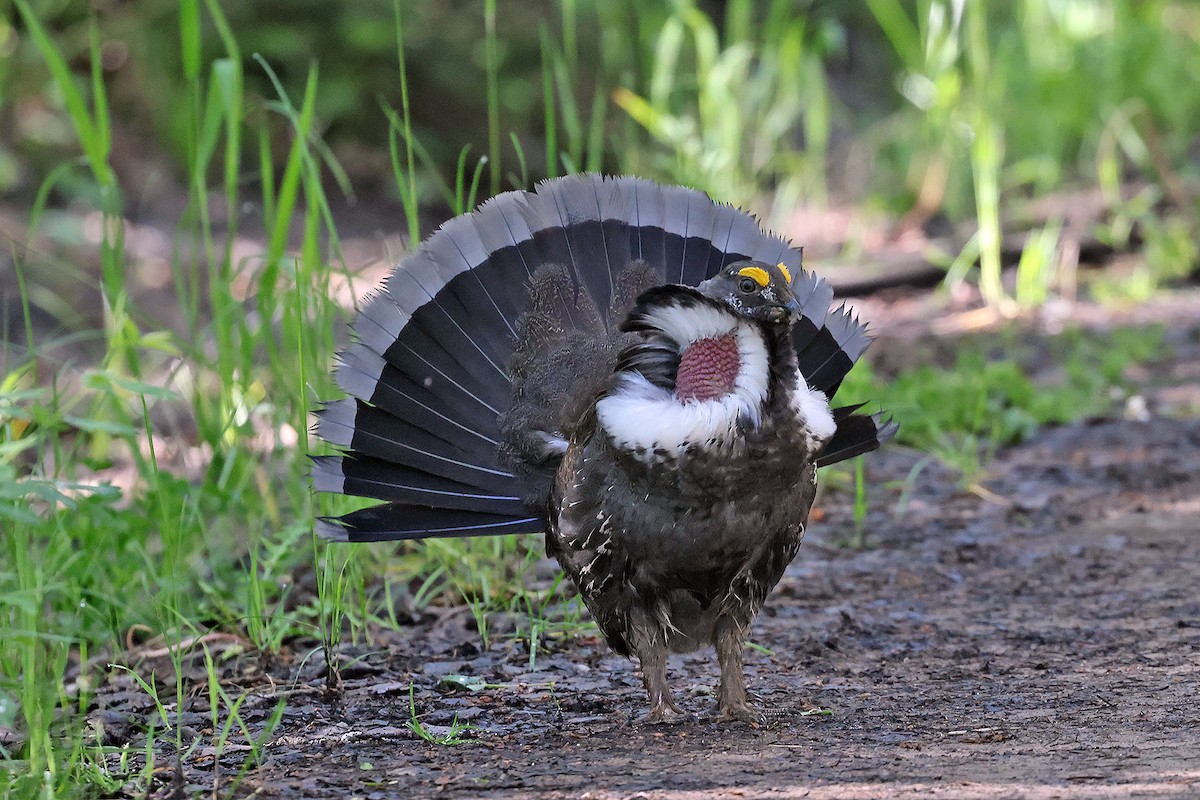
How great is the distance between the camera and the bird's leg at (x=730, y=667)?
3592mm

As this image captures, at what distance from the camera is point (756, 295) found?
3322 mm

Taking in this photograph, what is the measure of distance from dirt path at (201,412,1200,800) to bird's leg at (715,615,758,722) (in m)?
0.08

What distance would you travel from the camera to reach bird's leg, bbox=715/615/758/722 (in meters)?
3.59

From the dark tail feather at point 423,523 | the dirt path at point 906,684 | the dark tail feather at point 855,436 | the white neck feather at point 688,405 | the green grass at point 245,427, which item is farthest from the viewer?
the dark tail feather at point 855,436

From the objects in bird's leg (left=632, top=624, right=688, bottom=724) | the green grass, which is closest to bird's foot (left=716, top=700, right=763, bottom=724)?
bird's leg (left=632, top=624, right=688, bottom=724)

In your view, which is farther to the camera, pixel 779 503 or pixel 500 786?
pixel 779 503

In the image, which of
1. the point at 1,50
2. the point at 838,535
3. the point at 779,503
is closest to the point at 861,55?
the point at 1,50

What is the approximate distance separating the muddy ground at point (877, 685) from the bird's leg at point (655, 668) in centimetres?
7

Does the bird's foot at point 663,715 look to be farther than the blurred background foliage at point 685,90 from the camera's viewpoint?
No

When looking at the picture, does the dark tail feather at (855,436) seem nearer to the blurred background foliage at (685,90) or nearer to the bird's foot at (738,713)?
the bird's foot at (738,713)

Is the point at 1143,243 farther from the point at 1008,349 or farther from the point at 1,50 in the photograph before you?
the point at 1,50

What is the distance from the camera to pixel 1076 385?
6688 millimetres

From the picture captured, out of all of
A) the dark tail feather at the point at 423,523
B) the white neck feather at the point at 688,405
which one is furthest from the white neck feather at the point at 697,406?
the dark tail feather at the point at 423,523

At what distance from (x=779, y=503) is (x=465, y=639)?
4.25 feet
